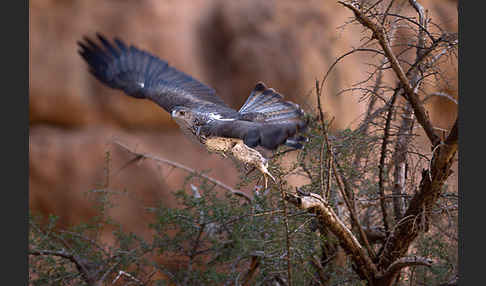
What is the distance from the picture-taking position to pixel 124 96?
16.8 ft

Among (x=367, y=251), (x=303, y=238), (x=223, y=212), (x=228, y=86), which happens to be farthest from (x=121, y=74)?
(x=228, y=86)

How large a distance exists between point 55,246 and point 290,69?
3.08 metres

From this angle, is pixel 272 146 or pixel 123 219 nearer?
pixel 272 146

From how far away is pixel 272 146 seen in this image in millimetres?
1557

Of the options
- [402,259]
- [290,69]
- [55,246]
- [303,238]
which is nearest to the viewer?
[402,259]

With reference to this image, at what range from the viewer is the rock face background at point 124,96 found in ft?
16.2

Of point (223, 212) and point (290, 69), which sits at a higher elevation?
point (290, 69)

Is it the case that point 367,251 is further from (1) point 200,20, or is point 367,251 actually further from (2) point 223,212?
(1) point 200,20

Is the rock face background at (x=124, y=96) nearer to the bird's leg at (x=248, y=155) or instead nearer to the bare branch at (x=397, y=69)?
the bare branch at (x=397, y=69)

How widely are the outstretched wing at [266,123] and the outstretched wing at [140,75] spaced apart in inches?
18.5

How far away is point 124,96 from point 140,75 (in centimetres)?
226

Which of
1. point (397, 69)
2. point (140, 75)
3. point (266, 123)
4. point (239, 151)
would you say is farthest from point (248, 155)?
point (140, 75)

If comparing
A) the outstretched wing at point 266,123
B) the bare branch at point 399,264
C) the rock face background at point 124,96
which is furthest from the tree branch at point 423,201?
the rock face background at point 124,96

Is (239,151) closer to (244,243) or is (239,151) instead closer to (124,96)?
(244,243)
